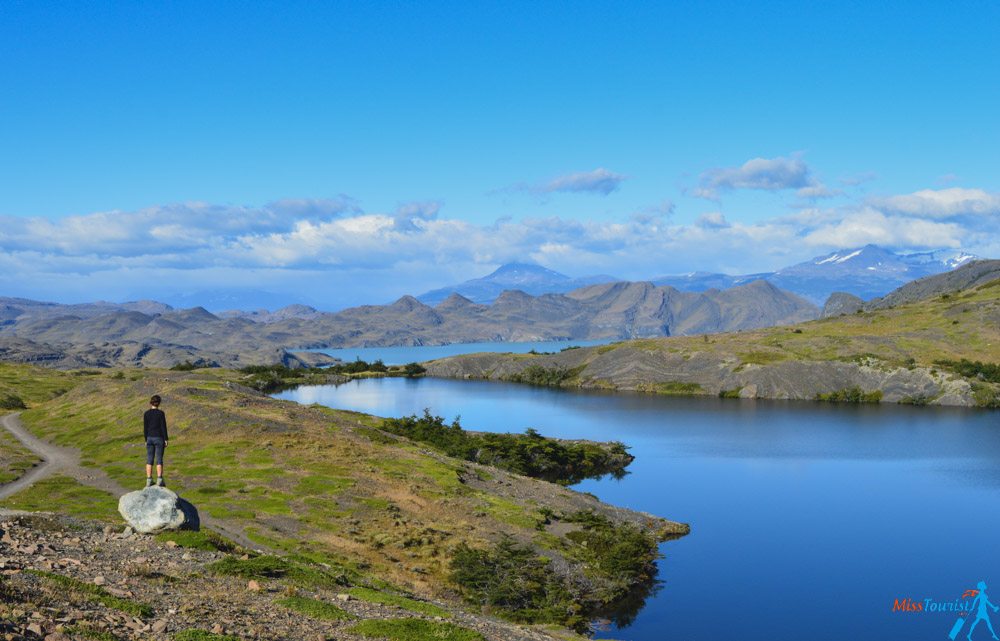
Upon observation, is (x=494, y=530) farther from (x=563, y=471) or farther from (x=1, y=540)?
(x=563, y=471)

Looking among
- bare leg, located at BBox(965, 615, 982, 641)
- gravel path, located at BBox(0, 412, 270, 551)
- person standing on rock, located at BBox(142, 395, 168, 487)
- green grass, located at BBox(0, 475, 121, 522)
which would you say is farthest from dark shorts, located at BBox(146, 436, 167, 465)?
bare leg, located at BBox(965, 615, 982, 641)

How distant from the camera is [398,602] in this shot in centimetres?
3616

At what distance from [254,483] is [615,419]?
394 feet

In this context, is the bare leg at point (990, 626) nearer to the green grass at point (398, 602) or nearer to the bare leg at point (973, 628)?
the bare leg at point (973, 628)

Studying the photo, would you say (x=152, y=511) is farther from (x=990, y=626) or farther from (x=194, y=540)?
(x=990, y=626)

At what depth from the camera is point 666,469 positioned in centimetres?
11619

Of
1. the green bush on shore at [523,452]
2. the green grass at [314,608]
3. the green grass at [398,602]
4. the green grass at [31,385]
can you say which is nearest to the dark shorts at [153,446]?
the green grass at [398,602]

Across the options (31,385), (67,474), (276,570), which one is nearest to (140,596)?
(276,570)

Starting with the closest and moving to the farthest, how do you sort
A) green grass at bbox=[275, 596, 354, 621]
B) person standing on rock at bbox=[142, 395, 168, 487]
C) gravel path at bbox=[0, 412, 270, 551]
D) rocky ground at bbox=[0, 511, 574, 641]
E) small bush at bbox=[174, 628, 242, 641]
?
rocky ground at bbox=[0, 511, 574, 641] → small bush at bbox=[174, 628, 242, 641] → green grass at bbox=[275, 596, 354, 621] → person standing on rock at bbox=[142, 395, 168, 487] → gravel path at bbox=[0, 412, 270, 551]

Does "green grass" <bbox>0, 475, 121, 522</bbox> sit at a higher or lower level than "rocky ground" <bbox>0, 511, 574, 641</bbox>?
lower

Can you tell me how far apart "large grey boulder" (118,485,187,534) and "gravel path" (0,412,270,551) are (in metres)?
12.0

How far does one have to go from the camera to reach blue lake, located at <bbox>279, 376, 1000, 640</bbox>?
55.8 meters

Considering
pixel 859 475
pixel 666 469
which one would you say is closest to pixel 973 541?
pixel 859 475

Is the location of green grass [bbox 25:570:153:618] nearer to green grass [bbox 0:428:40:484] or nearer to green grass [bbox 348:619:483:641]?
green grass [bbox 348:619:483:641]
